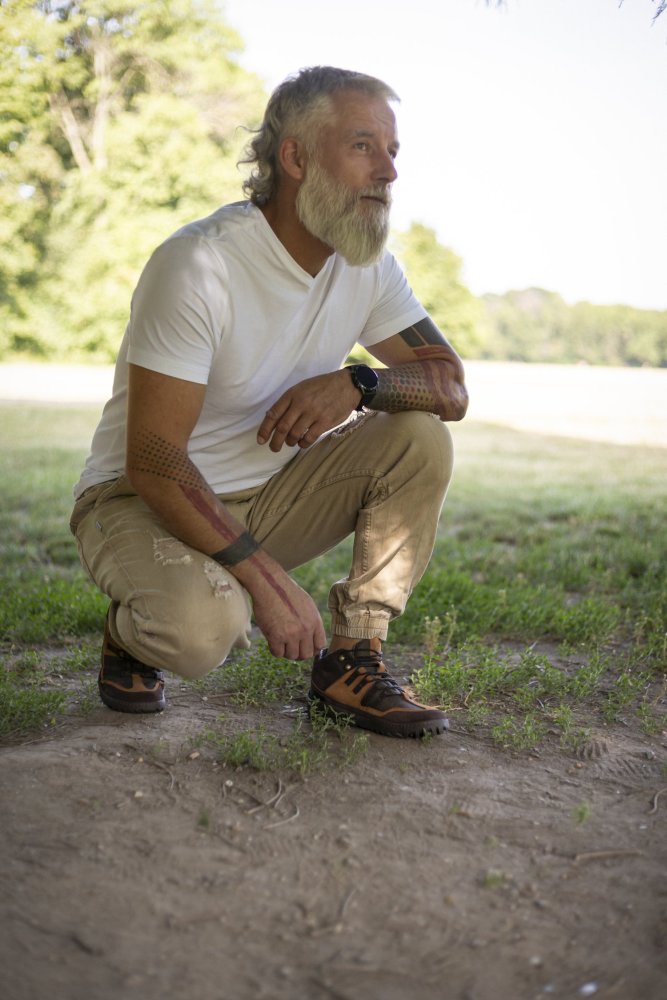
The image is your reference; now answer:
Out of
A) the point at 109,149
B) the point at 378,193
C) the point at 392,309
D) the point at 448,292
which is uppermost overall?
the point at 109,149

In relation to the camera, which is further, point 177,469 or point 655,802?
point 177,469

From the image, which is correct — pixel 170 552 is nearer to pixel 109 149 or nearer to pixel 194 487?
pixel 194 487

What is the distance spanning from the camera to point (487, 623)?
4156 millimetres

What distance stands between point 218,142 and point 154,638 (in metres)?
21.9

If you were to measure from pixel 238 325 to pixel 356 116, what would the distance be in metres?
0.79

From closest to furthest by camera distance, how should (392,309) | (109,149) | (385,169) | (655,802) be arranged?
1. (655,802)
2. (385,169)
3. (392,309)
4. (109,149)

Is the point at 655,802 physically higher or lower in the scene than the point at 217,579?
lower

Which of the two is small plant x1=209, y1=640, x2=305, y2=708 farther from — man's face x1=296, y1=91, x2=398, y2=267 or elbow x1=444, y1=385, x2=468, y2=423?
man's face x1=296, y1=91, x2=398, y2=267

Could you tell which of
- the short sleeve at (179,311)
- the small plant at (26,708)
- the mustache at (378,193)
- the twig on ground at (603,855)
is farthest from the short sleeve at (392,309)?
the twig on ground at (603,855)

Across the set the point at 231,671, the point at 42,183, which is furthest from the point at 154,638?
the point at 42,183

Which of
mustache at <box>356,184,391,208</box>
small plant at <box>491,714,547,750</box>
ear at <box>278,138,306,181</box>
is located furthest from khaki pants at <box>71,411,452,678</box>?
ear at <box>278,138,306,181</box>

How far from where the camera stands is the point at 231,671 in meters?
3.40

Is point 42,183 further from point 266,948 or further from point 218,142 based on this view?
point 266,948

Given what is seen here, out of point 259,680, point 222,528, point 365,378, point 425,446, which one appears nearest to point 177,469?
point 222,528
